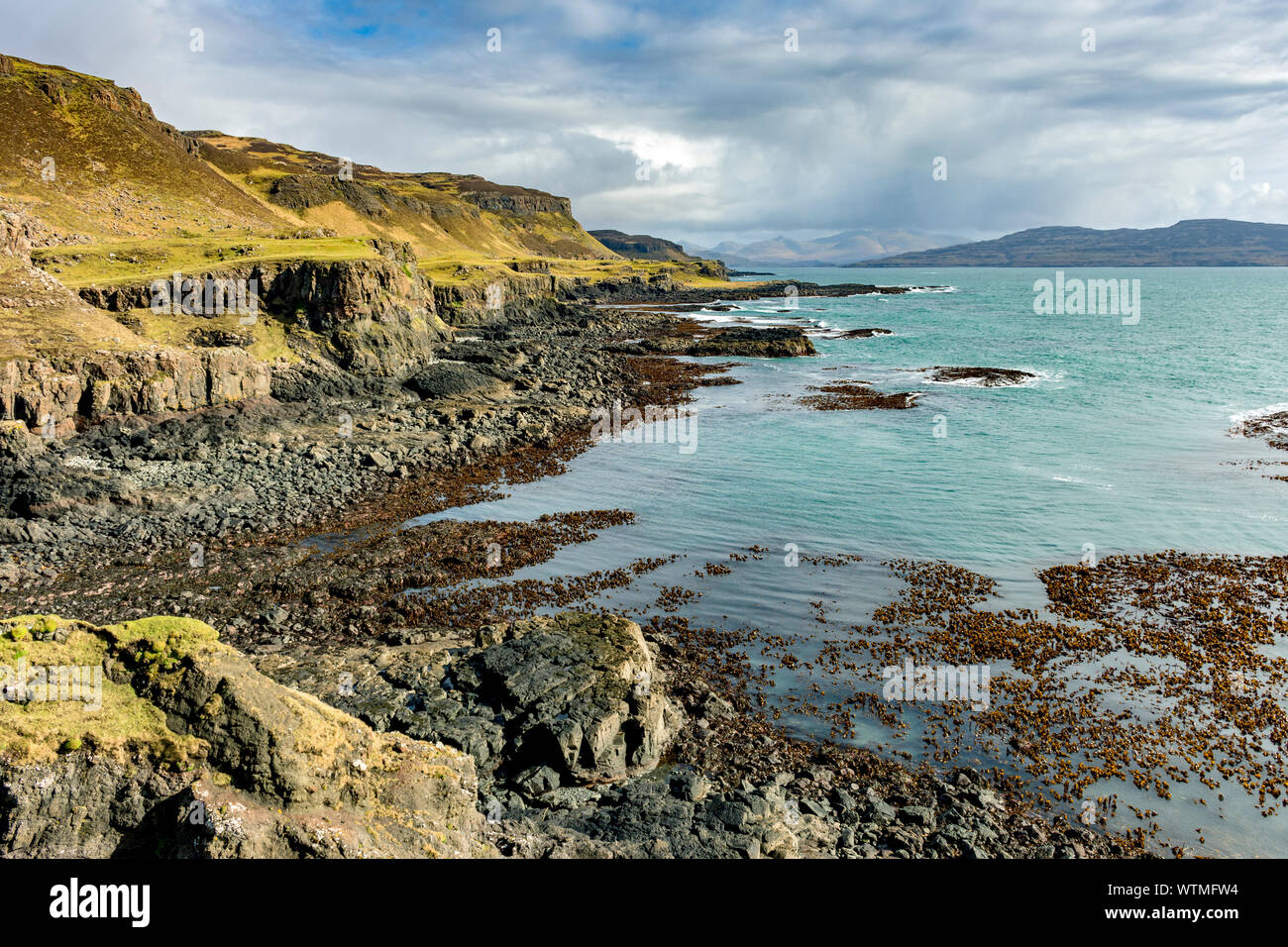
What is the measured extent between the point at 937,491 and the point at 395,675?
26.5m

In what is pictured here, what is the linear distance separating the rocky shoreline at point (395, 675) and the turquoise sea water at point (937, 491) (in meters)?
2.20

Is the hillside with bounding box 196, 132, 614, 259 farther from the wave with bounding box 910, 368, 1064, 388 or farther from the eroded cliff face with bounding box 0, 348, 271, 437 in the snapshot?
the wave with bounding box 910, 368, 1064, 388

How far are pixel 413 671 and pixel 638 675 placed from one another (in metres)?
5.46

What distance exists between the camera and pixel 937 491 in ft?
109

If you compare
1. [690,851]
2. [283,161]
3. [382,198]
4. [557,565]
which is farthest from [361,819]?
[283,161]

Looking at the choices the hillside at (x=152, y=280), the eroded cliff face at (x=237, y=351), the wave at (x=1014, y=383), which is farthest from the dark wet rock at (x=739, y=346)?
the eroded cliff face at (x=237, y=351)

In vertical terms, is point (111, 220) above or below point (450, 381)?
above

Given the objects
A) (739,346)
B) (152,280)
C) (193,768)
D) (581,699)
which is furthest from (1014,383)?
(152,280)

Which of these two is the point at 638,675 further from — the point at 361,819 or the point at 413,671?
the point at 361,819

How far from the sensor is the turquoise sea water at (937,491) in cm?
2302

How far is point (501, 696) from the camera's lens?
595 inches

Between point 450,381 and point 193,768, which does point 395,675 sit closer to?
point 193,768
